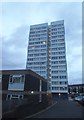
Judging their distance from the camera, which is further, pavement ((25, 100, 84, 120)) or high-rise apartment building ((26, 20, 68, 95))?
high-rise apartment building ((26, 20, 68, 95))

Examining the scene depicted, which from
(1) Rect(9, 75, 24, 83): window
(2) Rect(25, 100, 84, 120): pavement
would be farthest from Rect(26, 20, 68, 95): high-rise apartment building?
(2) Rect(25, 100, 84, 120): pavement

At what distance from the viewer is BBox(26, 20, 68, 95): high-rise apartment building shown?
356ft

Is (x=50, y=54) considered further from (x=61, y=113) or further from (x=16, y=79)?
(x=61, y=113)

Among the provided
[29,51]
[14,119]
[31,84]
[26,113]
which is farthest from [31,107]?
[29,51]

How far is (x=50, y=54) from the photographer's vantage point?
11769 centimetres

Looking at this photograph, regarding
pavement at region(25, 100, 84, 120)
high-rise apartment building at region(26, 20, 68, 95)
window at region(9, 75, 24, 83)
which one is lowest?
pavement at region(25, 100, 84, 120)

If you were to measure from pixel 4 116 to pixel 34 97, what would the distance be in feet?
91.7

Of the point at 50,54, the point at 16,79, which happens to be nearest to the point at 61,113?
the point at 16,79

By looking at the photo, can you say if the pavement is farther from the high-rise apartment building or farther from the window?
the high-rise apartment building

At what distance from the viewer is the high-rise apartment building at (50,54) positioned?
108438 mm

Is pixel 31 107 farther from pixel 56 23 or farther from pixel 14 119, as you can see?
pixel 56 23

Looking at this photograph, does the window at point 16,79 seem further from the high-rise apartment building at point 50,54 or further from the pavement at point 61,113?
the high-rise apartment building at point 50,54

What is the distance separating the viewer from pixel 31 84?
4031cm

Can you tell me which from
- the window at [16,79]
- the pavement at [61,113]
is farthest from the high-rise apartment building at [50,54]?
the pavement at [61,113]
